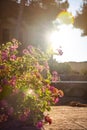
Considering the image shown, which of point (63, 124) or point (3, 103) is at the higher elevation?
point (3, 103)

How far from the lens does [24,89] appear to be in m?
5.72

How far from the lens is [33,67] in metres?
6.08

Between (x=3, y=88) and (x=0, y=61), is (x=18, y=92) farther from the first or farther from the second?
(x=0, y=61)

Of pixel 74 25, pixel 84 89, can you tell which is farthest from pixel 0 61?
pixel 74 25

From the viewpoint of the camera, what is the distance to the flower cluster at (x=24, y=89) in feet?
18.0

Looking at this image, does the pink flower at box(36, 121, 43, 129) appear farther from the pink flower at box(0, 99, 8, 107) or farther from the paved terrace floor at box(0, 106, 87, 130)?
the pink flower at box(0, 99, 8, 107)

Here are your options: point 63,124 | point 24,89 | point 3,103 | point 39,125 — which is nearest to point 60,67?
point 63,124

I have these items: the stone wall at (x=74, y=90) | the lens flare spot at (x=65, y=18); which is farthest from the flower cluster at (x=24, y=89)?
the lens flare spot at (x=65, y=18)

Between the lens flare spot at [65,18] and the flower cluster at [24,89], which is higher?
the lens flare spot at [65,18]

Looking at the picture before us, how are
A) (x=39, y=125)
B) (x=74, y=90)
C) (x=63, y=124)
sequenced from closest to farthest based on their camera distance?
1. (x=39, y=125)
2. (x=63, y=124)
3. (x=74, y=90)

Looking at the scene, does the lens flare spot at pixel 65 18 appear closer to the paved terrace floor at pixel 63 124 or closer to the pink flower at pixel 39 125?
the paved terrace floor at pixel 63 124

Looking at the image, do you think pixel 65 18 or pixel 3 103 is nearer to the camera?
pixel 3 103

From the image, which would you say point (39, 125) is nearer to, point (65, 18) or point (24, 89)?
point (24, 89)

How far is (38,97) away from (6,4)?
19722 millimetres
